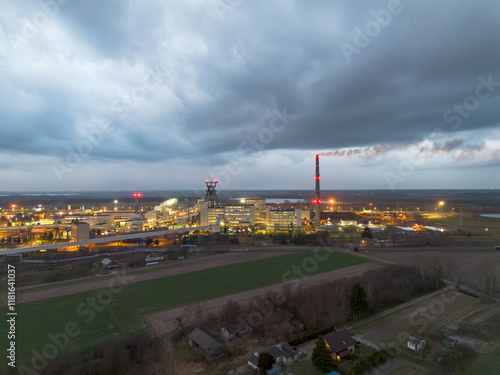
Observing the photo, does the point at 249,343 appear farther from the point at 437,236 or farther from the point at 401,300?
the point at 437,236

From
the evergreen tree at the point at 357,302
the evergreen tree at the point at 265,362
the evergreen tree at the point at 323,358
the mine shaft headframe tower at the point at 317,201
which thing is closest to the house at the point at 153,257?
the evergreen tree at the point at 265,362

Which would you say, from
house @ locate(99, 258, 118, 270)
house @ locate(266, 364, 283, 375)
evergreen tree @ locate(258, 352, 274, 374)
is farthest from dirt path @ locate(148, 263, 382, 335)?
house @ locate(99, 258, 118, 270)

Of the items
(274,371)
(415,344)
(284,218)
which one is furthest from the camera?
(284,218)

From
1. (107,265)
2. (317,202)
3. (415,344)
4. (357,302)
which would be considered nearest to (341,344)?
(415,344)

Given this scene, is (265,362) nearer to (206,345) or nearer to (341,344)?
(206,345)

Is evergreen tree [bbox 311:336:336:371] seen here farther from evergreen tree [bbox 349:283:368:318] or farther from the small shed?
evergreen tree [bbox 349:283:368:318]

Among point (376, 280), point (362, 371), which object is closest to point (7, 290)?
point (362, 371)
